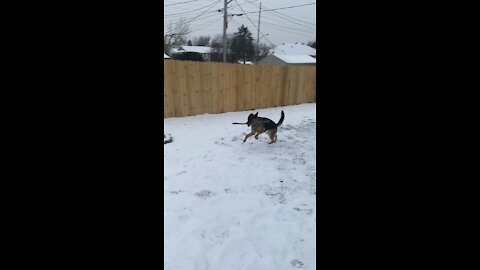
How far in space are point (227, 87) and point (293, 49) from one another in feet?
120

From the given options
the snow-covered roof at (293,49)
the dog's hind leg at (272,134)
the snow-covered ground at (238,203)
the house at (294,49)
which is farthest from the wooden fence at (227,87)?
Answer: the snow-covered roof at (293,49)

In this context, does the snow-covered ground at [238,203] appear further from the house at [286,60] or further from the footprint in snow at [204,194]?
the house at [286,60]

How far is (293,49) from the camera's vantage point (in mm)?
44219

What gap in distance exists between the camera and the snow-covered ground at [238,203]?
8.49 feet

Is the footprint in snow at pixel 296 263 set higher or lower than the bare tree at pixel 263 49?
lower

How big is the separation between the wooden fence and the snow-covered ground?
2363 mm

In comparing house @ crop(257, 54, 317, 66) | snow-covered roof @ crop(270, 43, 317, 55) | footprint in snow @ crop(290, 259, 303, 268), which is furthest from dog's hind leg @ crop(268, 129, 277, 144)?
snow-covered roof @ crop(270, 43, 317, 55)

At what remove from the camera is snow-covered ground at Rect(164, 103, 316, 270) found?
2588mm

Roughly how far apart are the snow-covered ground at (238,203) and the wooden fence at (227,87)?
2363mm

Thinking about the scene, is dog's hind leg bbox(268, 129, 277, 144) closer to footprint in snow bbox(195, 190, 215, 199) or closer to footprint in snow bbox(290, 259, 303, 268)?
footprint in snow bbox(195, 190, 215, 199)

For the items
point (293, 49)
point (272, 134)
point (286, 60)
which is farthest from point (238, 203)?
point (293, 49)
